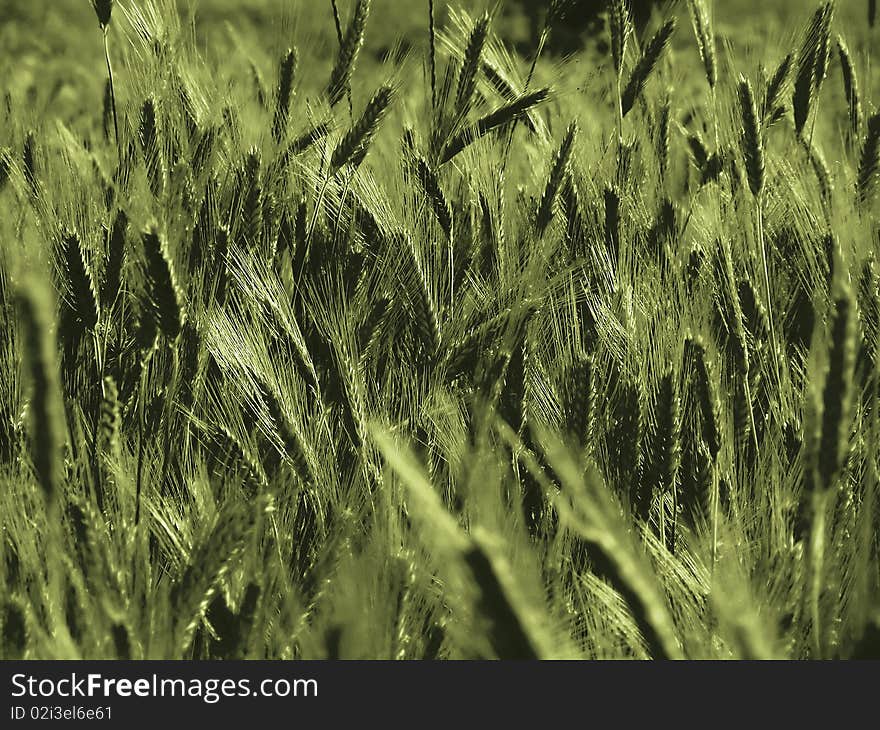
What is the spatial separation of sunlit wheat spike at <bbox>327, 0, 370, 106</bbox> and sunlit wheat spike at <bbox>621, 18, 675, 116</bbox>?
37cm

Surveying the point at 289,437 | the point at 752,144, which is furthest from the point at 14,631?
the point at 752,144

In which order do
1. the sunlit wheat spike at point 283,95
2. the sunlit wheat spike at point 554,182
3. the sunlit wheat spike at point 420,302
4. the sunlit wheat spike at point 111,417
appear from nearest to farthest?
the sunlit wheat spike at point 111,417 → the sunlit wheat spike at point 420,302 → the sunlit wheat spike at point 554,182 → the sunlit wheat spike at point 283,95

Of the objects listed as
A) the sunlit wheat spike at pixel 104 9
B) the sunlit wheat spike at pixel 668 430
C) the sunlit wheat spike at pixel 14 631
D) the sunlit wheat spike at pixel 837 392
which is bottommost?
the sunlit wheat spike at pixel 14 631

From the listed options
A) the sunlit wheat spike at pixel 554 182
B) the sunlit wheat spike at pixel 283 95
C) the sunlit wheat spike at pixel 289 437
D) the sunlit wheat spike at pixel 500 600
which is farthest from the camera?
the sunlit wheat spike at pixel 283 95

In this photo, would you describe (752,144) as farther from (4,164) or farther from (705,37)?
(4,164)

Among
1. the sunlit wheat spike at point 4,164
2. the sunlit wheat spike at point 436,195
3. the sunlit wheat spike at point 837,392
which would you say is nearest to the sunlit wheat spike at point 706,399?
the sunlit wheat spike at point 837,392

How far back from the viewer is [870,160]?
1038 mm

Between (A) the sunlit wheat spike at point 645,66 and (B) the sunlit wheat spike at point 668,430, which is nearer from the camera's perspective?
(B) the sunlit wheat spike at point 668,430

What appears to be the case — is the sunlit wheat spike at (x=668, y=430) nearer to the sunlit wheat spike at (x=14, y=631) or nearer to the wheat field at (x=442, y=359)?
the wheat field at (x=442, y=359)

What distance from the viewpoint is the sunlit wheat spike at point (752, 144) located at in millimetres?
979

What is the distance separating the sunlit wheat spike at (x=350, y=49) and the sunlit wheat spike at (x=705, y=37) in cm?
42

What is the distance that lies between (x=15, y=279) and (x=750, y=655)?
62 centimetres

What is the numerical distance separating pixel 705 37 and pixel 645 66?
8 cm

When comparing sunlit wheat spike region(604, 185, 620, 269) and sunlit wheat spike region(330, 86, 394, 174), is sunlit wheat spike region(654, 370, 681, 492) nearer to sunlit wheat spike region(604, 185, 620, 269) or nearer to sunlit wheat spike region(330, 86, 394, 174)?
sunlit wheat spike region(604, 185, 620, 269)
